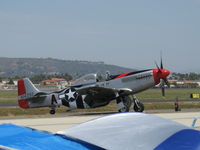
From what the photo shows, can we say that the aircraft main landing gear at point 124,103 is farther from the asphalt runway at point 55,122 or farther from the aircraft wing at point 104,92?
the asphalt runway at point 55,122

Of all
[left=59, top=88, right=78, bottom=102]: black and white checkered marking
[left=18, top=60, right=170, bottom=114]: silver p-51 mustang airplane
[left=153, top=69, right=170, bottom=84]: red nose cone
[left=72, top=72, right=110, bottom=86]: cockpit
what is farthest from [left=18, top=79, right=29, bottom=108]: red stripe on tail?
[left=153, top=69, right=170, bottom=84]: red nose cone

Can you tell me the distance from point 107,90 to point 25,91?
5509mm

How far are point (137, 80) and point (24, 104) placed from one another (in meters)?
6.99

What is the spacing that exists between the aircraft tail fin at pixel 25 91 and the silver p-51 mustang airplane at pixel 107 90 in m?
1.20

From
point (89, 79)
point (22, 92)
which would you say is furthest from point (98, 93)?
point (22, 92)

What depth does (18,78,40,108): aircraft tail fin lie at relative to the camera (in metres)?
22.7

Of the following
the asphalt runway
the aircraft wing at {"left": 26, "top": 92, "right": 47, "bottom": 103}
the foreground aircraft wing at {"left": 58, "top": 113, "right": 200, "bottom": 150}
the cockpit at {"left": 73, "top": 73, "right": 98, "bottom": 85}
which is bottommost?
the asphalt runway

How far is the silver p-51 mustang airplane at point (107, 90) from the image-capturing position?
2047cm

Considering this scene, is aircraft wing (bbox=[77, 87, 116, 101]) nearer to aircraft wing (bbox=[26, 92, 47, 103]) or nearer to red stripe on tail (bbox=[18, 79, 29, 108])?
aircraft wing (bbox=[26, 92, 47, 103])

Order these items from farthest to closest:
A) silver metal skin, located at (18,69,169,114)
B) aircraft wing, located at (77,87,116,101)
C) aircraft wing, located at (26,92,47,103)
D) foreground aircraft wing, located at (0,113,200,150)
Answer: aircraft wing, located at (26,92,47,103) → silver metal skin, located at (18,69,169,114) → aircraft wing, located at (77,87,116,101) → foreground aircraft wing, located at (0,113,200,150)

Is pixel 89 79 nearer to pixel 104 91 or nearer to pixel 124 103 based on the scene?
pixel 104 91

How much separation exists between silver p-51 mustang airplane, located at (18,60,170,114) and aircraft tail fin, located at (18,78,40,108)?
1197 mm

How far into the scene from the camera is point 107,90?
20406 mm

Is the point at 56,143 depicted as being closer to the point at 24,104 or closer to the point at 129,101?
the point at 129,101
